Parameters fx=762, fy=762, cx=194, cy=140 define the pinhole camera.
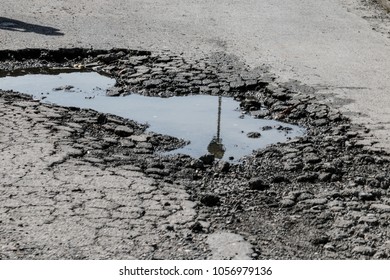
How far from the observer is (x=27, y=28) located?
10242 mm

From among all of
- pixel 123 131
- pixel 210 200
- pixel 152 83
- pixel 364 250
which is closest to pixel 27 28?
pixel 152 83

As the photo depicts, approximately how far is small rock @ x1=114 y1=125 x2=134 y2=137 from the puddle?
239 millimetres

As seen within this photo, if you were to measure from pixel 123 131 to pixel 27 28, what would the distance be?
4181 millimetres

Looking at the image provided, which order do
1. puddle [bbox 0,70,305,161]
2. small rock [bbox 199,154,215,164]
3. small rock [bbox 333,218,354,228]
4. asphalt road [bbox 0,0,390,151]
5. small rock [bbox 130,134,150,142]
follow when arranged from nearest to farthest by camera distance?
small rock [bbox 333,218,354,228] → small rock [bbox 199,154,215,164] → small rock [bbox 130,134,150,142] → puddle [bbox 0,70,305,161] → asphalt road [bbox 0,0,390,151]

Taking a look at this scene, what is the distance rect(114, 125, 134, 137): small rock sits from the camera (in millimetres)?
6633

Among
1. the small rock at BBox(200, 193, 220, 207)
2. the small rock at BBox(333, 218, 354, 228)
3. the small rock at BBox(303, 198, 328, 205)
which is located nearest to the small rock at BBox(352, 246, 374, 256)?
the small rock at BBox(333, 218, 354, 228)

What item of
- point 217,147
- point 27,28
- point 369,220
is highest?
point 27,28

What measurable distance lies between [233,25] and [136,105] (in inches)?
156

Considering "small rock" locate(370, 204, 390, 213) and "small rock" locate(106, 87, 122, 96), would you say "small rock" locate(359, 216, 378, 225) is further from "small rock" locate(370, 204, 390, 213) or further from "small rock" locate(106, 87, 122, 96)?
"small rock" locate(106, 87, 122, 96)

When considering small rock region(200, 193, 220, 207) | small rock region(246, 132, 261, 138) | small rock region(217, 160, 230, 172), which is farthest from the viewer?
small rock region(246, 132, 261, 138)

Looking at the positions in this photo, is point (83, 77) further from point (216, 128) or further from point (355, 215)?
point (355, 215)

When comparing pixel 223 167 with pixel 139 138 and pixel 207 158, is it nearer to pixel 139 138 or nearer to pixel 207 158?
pixel 207 158

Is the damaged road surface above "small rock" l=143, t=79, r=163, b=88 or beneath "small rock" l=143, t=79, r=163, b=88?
beneath

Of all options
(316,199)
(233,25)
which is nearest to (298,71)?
(233,25)
